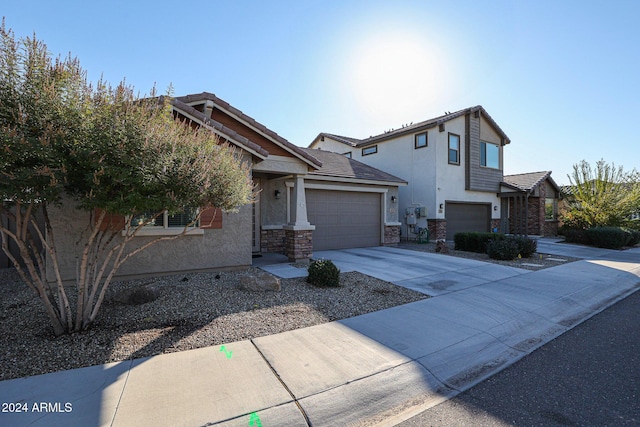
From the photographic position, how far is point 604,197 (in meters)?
17.0

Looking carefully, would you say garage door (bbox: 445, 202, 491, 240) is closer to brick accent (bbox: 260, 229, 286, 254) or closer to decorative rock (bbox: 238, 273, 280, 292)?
brick accent (bbox: 260, 229, 286, 254)

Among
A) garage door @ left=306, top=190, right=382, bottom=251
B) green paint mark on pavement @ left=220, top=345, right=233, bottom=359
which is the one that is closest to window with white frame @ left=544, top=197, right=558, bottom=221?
garage door @ left=306, top=190, right=382, bottom=251

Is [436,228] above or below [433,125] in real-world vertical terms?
below

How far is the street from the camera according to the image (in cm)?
287

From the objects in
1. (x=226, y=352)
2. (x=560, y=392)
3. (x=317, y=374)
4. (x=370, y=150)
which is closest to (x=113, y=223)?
(x=226, y=352)

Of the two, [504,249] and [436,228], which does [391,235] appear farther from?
[504,249]

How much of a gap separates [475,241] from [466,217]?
5.36 meters

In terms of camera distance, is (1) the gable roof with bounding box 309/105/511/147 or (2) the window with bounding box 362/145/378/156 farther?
(2) the window with bounding box 362/145/378/156

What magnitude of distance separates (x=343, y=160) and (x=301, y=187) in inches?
252

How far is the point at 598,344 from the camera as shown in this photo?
4488 mm

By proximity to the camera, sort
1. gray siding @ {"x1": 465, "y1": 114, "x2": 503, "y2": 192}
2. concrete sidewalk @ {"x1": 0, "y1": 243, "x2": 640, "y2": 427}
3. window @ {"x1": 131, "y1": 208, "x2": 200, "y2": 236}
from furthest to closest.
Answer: gray siding @ {"x1": 465, "y1": 114, "x2": 503, "y2": 192}
window @ {"x1": 131, "y1": 208, "x2": 200, "y2": 236}
concrete sidewalk @ {"x1": 0, "y1": 243, "x2": 640, "y2": 427}

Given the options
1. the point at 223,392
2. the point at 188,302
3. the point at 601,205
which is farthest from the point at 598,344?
the point at 601,205

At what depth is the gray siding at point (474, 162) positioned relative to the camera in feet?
55.3

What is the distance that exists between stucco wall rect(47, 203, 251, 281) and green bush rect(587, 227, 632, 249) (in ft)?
54.9
